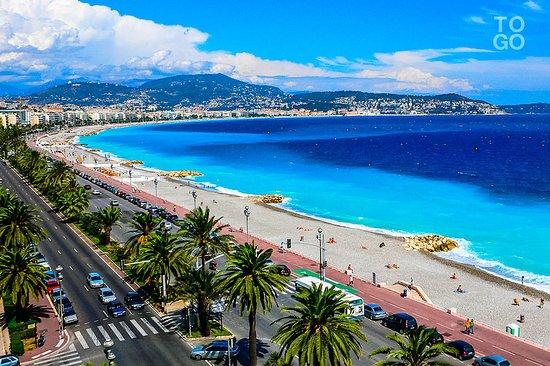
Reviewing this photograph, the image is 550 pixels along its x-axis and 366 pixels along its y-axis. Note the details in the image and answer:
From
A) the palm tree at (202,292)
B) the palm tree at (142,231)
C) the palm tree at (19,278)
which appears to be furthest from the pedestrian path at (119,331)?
the palm tree at (142,231)

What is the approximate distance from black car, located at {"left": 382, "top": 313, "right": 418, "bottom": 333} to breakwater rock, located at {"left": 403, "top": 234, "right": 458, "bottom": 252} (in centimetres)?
3078

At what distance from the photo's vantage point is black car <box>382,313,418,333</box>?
41781mm

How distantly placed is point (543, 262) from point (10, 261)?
6089 centimetres

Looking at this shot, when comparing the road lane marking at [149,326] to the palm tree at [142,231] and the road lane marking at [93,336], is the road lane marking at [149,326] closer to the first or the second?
the road lane marking at [93,336]

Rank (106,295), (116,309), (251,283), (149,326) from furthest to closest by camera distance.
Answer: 1. (106,295)
2. (116,309)
3. (149,326)
4. (251,283)

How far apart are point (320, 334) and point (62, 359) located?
66.9 ft

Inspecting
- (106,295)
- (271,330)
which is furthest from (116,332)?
(271,330)

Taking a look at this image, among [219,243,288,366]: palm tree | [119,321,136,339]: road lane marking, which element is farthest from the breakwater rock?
[119,321,136,339]: road lane marking

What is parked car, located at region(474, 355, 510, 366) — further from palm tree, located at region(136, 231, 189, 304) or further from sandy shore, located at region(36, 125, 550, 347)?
palm tree, located at region(136, 231, 189, 304)

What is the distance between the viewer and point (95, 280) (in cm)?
5272

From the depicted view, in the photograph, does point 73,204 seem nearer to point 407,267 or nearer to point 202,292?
point 202,292

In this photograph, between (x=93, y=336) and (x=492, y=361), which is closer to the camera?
(x=492, y=361)

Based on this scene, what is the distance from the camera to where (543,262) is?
67000 millimetres

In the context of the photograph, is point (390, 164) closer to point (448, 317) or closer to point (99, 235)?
point (99, 235)
